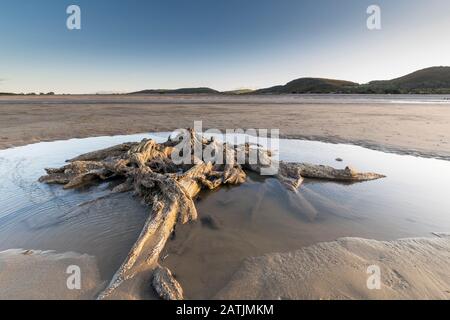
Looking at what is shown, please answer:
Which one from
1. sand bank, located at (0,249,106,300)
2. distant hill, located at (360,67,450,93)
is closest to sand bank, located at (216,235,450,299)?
sand bank, located at (0,249,106,300)

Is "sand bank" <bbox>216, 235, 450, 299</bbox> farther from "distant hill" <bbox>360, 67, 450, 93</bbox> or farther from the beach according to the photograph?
"distant hill" <bbox>360, 67, 450, 93</bbox>

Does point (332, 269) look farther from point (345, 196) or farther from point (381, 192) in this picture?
point (381, 192)

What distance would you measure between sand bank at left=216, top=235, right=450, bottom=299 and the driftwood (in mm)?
1074

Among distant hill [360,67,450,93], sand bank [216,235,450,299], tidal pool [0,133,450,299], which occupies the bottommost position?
sand bank [216,235,450,299]

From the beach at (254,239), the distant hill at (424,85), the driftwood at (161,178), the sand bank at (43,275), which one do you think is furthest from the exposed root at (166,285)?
the distant hill at (424,85)

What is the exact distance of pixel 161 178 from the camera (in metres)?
5.61

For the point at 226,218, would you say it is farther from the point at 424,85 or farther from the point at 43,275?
the point at 424,85

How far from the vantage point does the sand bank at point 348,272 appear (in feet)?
9.95

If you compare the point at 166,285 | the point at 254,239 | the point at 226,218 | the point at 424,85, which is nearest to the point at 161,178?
the point at 226,218

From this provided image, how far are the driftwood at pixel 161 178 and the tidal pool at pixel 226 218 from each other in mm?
219

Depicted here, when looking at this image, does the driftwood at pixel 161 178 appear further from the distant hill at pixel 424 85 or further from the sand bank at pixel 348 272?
the distant hill at pixel 424 85

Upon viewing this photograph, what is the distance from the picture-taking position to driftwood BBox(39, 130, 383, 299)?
334 cm
